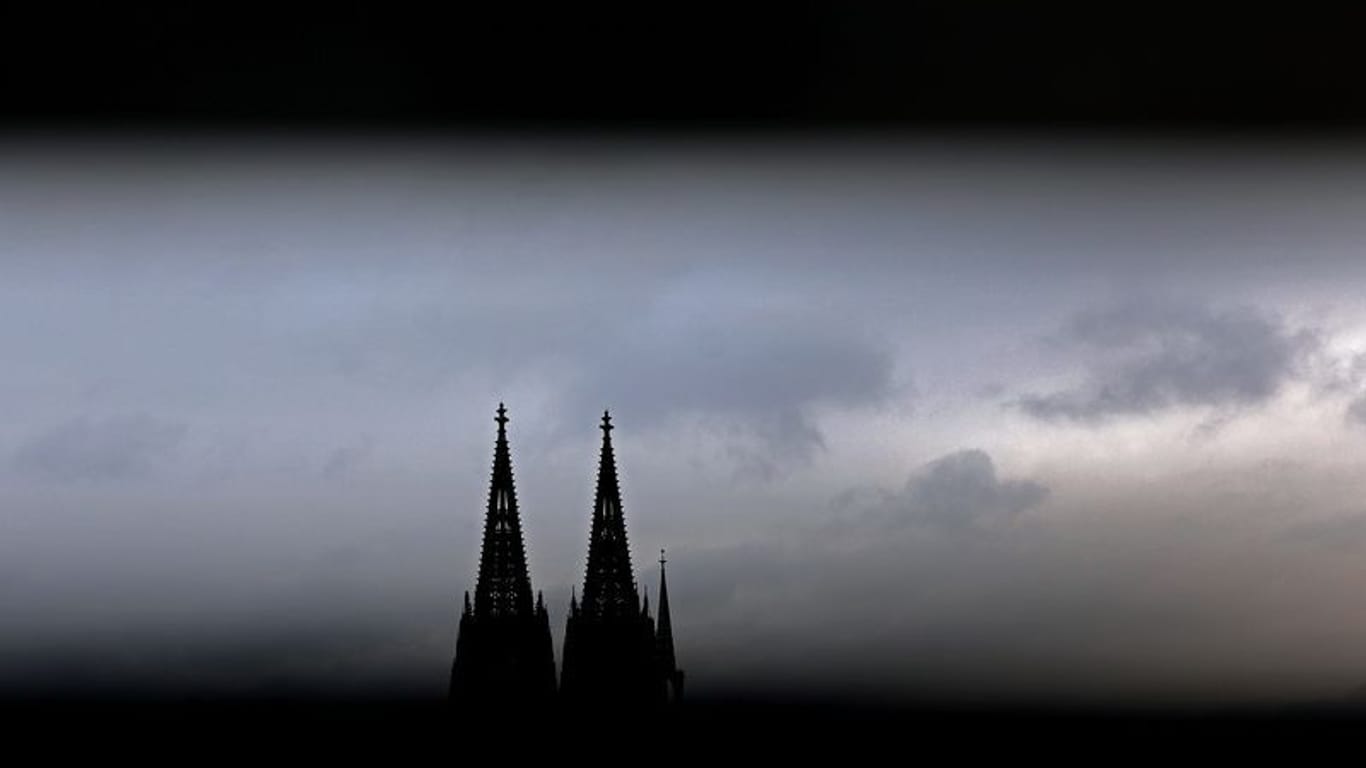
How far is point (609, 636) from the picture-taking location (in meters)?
28.2

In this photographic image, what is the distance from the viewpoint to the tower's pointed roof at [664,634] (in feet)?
100

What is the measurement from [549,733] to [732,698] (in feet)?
17.9

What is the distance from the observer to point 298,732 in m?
12.1

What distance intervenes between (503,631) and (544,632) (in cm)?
63

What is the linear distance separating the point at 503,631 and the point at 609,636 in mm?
1545

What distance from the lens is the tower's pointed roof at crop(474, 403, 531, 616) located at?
28078mm

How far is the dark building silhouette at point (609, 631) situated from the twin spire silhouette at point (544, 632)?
0.01 metres

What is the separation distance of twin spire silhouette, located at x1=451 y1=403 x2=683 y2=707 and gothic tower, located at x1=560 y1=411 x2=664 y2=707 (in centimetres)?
1

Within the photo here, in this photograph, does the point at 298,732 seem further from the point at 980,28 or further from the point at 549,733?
the point at 549,733

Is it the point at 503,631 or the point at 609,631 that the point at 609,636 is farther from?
the point at 503,631

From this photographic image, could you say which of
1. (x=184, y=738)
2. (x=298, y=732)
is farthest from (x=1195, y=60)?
(x=298, y=732)

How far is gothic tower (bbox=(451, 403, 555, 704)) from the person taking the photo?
2755 cm

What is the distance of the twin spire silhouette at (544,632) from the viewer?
1091 inches

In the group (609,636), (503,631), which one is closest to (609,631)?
(609,636)
